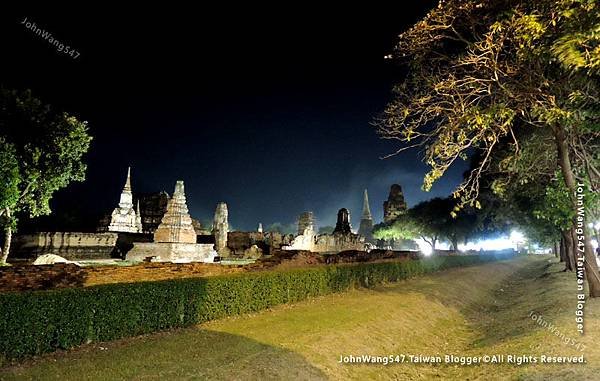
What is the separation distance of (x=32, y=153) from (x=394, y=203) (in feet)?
241

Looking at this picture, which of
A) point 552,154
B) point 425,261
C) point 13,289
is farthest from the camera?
point 425,261

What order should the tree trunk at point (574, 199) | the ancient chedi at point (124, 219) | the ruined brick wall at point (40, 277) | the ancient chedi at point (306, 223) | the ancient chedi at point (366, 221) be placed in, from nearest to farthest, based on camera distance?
1. the ruined brick wall at point (40, 277)
2. the tree trunk at point (574, 199)
3. the ancient chedi at point (306, 223)
4. the ancient chedi at point (124, 219)
5. the ancient chedi at point (366, 221)

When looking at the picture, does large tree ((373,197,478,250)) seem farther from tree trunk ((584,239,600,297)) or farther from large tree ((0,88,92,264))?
large tree ((0,88,92,264))

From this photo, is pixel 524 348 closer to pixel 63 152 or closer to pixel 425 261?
pixel 425 261

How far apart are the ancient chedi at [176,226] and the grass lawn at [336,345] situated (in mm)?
10592

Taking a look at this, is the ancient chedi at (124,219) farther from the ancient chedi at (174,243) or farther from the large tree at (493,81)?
the large tree at (493,81)

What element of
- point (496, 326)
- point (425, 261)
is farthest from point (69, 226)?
point (496, 326)

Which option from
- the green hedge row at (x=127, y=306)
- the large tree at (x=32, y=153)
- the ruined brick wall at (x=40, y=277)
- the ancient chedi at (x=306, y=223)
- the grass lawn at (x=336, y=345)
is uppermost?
the large tree at (x=32, y=153)

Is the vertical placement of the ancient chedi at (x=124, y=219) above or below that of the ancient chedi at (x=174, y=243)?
above

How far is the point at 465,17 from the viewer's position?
12617 millimetres

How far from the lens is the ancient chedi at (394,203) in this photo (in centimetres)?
8331

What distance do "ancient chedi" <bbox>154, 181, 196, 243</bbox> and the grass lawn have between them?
1059 cm

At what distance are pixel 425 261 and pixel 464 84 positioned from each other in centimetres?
1906

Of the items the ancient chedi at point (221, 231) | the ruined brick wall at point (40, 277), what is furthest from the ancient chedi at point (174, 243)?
the ancient chedi at point (221, 231)
